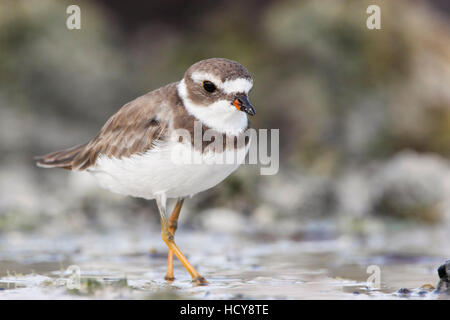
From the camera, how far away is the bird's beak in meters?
5.98

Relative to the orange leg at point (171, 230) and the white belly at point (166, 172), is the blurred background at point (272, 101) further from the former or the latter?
the white belly at point (166, 172)

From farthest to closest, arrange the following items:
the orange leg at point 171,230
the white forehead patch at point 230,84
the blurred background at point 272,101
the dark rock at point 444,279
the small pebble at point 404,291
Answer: the blurred background at point 272,101
the orange leg at point 171,230
the white forehead patch at point 230,84
the small pebble at point 404,291
the dark rock at point 444,279

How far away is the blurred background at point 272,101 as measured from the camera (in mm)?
10586

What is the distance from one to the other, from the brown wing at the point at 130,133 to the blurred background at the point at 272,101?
2.85 metres

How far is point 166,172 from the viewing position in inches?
245

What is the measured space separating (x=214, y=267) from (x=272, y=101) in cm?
712

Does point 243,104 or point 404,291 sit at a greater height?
point 243,104

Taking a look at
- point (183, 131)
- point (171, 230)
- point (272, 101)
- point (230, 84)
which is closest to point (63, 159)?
point (171, 230)

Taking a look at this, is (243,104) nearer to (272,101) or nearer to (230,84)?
(230,84)

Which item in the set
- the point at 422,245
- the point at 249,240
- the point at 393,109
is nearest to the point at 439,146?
the point at 393,109

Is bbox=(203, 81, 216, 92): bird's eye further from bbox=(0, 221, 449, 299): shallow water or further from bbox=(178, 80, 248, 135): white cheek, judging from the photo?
bbox=(0, 221, 449, 299): shallow water

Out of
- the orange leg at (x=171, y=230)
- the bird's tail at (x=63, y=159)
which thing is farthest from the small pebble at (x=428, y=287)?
the bird's tail at (x=63, y=159)
